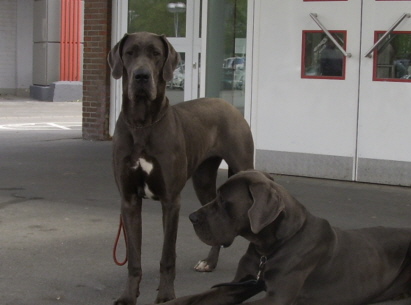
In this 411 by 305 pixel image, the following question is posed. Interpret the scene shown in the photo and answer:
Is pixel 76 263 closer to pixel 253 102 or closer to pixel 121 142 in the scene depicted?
pixel 121 142

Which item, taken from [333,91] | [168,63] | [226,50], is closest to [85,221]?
[168,63]

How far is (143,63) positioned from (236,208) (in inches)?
45.5

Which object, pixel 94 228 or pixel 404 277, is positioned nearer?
pixel 404 277

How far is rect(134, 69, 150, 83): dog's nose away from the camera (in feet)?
16.7

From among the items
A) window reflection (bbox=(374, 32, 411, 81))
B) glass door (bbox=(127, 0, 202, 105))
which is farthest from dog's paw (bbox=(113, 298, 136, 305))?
glass door (bbox=(127, 0, 202, 105))

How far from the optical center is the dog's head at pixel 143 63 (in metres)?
5.11

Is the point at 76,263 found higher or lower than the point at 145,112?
lower

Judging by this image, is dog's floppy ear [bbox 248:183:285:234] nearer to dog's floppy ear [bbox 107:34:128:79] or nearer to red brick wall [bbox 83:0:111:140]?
dog's floppy ear [bbox 107:34:128:79]

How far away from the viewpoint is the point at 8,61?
2673 cm

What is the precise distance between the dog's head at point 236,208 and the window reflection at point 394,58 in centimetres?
516

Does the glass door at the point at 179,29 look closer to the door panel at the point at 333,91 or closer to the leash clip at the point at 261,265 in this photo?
the door panel at the point at 333,91

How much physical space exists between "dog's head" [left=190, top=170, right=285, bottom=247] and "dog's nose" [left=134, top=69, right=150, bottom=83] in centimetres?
90

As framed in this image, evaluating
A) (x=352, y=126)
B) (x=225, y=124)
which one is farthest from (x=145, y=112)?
(x=352, y=126)

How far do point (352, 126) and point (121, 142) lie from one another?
194 inches
